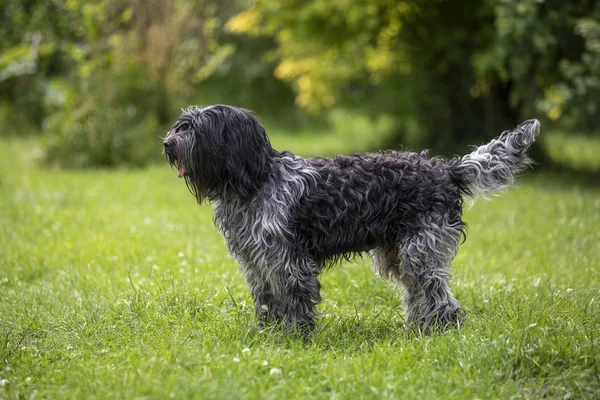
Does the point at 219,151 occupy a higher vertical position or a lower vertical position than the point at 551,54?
higher

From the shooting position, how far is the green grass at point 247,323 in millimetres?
4145

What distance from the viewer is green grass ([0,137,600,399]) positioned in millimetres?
4145

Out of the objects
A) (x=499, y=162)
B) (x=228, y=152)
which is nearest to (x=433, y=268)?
(x=499, y=162)

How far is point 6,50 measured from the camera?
13391 millimetres

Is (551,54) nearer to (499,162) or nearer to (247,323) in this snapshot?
(499,162)

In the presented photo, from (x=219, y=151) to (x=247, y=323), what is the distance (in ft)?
4.41

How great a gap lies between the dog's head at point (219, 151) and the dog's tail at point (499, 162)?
1564mm

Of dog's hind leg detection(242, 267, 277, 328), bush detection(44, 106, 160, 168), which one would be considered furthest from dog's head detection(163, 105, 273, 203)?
bush detection(44, 106, 160, 168)

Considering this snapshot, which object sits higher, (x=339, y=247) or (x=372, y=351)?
(x=339, y=247)

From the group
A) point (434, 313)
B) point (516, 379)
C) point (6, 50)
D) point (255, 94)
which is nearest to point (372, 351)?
point (434, 313)

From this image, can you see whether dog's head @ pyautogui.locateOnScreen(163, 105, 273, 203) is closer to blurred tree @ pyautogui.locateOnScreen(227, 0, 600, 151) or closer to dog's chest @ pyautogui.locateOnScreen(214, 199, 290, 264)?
dog's chest @ pyautogui.locateOnScreen(214, 199, 290, 264)

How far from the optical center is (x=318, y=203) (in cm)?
513

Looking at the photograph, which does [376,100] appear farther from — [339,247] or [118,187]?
[339,247]

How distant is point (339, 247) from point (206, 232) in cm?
399
